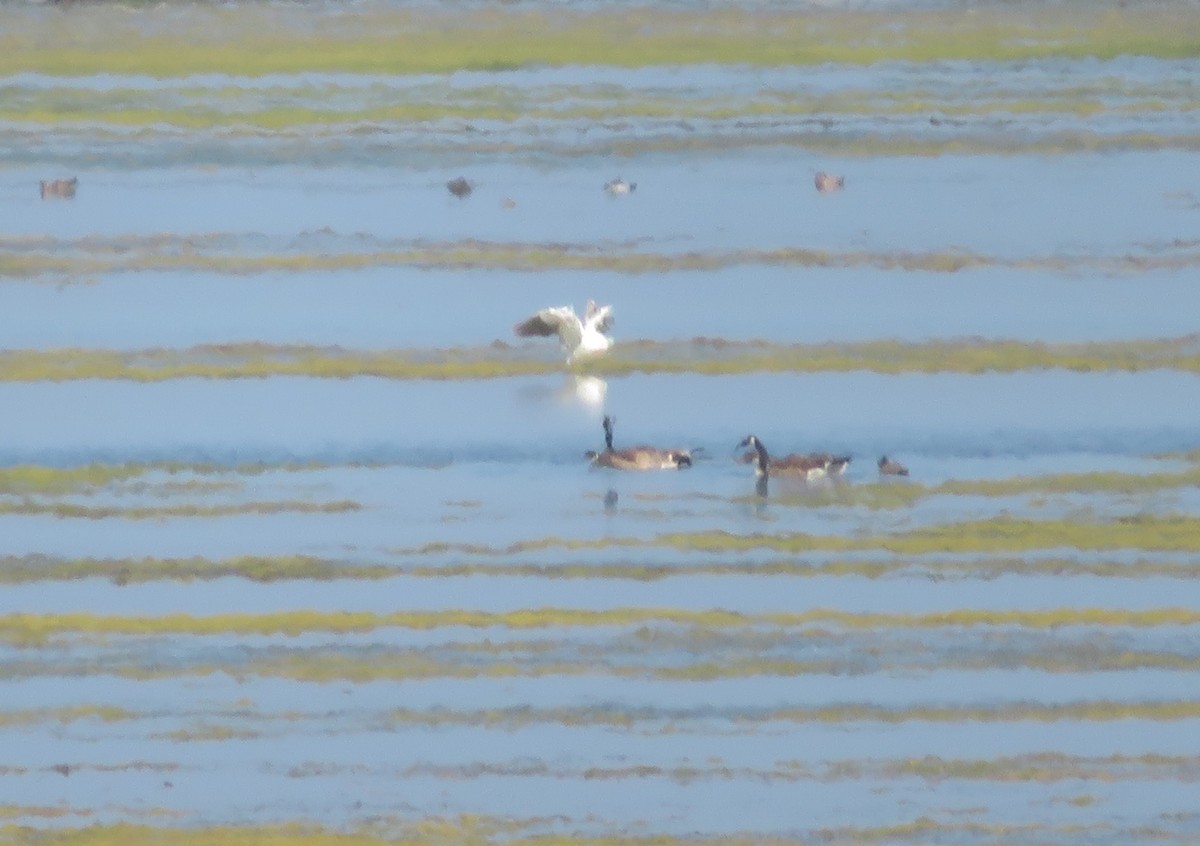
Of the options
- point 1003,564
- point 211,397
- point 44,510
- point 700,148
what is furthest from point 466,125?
point 1003,564

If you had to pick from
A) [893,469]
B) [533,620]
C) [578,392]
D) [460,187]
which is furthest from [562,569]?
[460,187]

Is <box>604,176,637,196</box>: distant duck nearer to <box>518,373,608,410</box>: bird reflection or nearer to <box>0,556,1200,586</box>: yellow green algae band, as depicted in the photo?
<box>518,373,608,410</box>: bird reflection

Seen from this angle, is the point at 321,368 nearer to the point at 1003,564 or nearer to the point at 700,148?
the point at 700,148

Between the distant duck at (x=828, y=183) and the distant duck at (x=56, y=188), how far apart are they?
38.1 inches

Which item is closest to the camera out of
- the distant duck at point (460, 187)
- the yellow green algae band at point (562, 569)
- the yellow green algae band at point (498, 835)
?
the yellow green algae band at point (498, 835)

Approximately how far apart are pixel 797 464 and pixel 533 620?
366 mm

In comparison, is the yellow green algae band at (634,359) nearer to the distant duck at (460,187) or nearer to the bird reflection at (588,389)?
the bird reflection at (588,389)

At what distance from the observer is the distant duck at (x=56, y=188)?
1.97 meters

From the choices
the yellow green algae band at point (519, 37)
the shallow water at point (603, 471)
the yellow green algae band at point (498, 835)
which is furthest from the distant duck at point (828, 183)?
the yellow green algae band at point (498, 835)

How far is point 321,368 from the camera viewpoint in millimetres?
1854

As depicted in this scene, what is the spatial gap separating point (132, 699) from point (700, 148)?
0.99m

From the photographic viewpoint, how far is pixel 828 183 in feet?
6.58

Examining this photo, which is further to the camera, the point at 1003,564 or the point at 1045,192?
the point at 1045,192

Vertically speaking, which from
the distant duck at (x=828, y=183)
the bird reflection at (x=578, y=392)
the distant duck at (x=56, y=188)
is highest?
the distant duck at (x=828, y=183)
